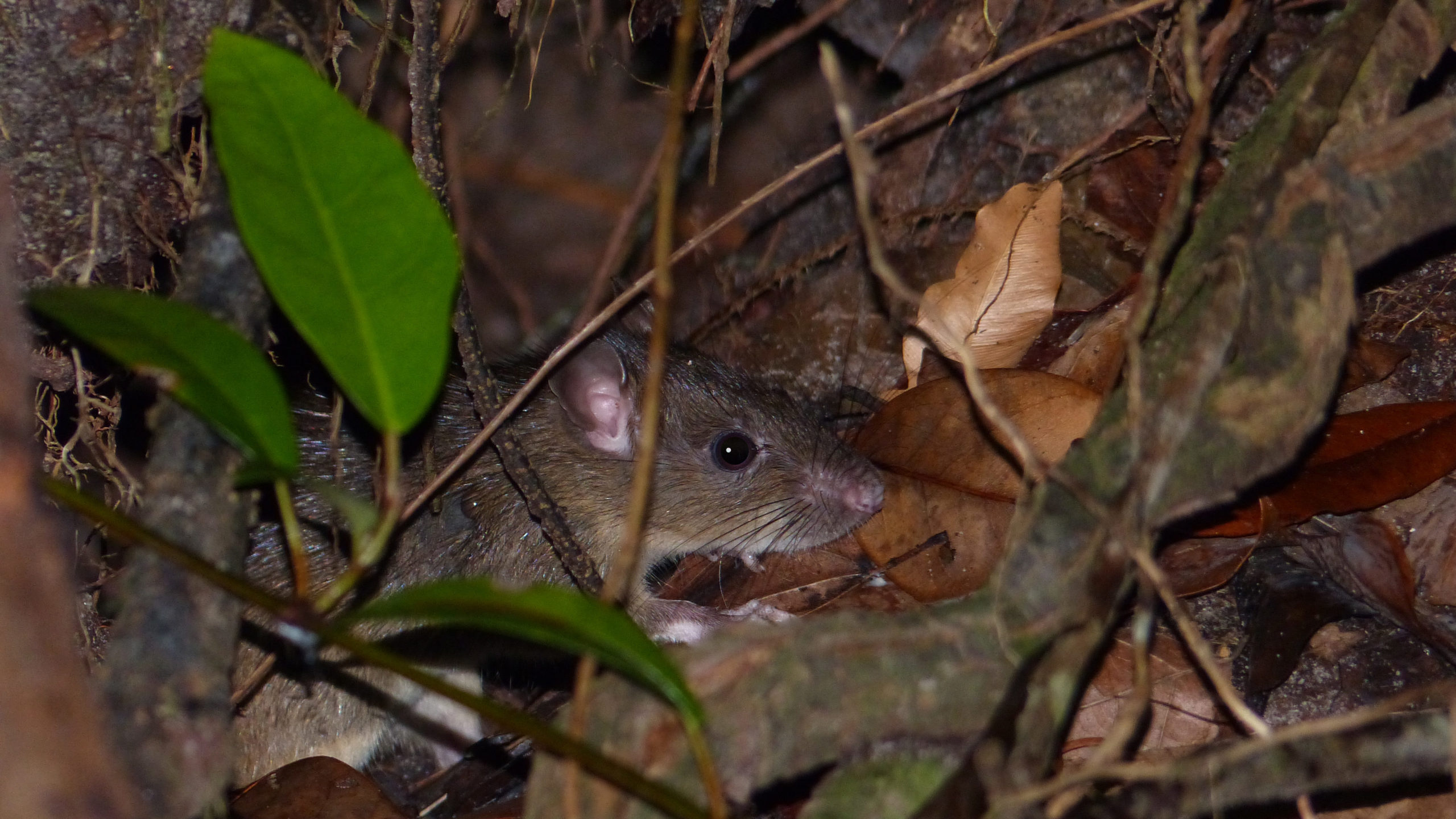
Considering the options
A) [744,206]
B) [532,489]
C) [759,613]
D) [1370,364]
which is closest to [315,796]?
[532,489]

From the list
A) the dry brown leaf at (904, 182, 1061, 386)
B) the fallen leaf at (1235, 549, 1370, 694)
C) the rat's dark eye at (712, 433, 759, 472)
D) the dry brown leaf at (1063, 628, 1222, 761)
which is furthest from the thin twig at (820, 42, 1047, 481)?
the rat's dark eye at (712, 433, 759, 472)

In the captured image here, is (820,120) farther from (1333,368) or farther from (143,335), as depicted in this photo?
(143,335)

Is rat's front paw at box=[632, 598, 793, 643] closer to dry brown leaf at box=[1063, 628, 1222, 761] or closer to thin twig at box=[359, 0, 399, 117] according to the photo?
dry brown leaf at box=[1063, 628, 1222, 761]

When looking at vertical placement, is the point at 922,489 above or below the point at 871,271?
below

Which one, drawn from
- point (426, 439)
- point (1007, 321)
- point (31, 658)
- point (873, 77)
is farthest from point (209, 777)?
point (873, 77)

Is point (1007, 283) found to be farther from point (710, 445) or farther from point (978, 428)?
point (710, 445)

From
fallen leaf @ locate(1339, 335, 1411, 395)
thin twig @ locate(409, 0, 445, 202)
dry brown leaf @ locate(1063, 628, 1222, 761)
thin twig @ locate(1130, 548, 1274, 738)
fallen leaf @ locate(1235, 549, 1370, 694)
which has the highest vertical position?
thin twig @ locate(409, 0, 445, 202)

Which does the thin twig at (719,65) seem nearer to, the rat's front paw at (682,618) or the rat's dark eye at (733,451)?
the rat's dark eye at (733,451)
